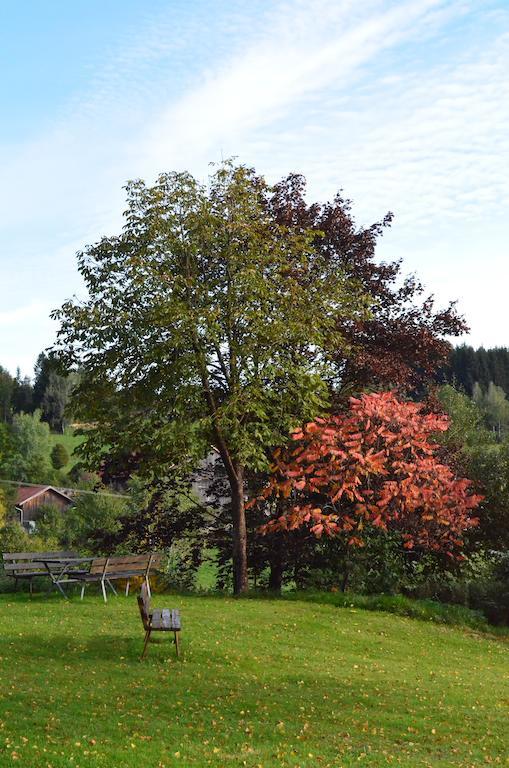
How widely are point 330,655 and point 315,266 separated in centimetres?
1142

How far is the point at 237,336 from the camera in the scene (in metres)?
19.9

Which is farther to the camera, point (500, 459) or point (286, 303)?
point (500, 459)

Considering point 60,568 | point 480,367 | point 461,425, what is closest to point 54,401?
point 480,367

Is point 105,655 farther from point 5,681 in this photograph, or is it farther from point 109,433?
point 109,433

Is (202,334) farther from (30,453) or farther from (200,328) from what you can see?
(30,453)

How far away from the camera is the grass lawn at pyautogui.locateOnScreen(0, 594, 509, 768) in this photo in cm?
900

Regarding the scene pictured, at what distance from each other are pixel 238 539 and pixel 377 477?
12.6 ft

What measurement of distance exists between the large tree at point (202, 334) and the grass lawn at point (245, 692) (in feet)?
13.2

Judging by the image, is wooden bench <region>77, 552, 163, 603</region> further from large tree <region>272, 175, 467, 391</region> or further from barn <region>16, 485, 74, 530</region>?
barn <region>16, 485, 74, 530</region>

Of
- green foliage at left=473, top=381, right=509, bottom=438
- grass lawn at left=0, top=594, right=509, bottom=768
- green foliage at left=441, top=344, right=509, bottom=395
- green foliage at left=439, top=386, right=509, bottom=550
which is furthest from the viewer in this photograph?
green foliage at left=441, top=344, right=509, bottom=395

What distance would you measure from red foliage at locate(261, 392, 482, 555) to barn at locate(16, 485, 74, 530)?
214 feet

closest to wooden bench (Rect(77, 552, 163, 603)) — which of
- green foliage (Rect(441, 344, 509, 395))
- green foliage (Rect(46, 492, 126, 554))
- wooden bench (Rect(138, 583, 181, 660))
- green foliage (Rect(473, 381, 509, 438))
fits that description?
wooden bench (Rect(138, 583, 181, 660))

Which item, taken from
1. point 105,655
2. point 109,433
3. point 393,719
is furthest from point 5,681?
point 109,433

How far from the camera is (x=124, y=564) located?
19.1 meters
